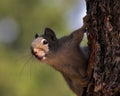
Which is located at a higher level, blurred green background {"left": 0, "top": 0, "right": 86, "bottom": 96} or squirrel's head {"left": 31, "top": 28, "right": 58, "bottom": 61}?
squirrel's head {"left": 31, "top": 28, "right": 58, "bottom": 61}

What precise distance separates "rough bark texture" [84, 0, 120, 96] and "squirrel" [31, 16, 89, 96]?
1.04 ft

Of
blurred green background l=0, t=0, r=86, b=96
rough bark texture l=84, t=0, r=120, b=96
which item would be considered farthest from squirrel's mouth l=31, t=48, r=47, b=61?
blurred green background l=0, t=0, r=86, b=96

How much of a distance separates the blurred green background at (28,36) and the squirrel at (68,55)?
5.58 meters

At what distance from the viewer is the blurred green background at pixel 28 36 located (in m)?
11.4

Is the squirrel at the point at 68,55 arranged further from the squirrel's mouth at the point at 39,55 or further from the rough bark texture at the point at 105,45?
the rough bark texture at the point at 105,45

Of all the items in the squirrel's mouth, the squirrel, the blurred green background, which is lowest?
the blurred green background

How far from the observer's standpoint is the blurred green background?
1145cm

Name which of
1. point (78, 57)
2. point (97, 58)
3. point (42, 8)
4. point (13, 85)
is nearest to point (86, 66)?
point (78, 57)

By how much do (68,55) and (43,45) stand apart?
27 centimetres

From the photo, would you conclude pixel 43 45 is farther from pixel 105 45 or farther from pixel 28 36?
pixel 28 36

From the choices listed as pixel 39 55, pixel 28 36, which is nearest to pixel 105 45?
pixel 39 55

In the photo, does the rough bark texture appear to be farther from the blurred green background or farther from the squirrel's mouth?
the blurred green background

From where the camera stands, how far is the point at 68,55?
4.60 m

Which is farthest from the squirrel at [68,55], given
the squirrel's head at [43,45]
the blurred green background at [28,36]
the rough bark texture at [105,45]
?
the blurred green background at [28,36]
